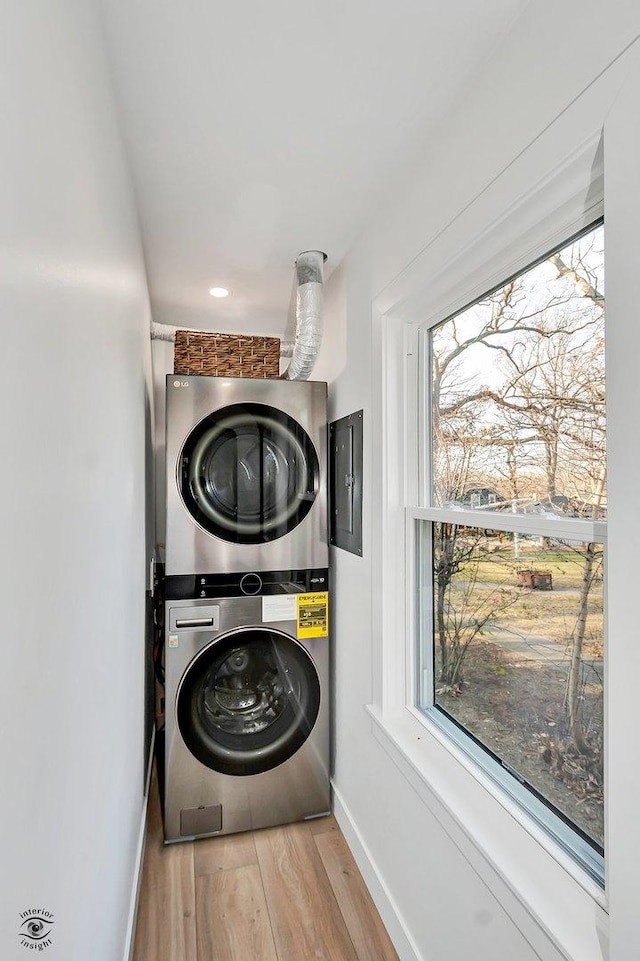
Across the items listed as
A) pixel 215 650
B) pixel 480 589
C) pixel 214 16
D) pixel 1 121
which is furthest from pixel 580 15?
pixel 215 650

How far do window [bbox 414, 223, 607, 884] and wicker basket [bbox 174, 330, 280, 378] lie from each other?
100 cm

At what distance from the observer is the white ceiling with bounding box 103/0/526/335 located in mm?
1113

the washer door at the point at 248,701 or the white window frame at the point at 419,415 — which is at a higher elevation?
the white window frame at the point at 419,415

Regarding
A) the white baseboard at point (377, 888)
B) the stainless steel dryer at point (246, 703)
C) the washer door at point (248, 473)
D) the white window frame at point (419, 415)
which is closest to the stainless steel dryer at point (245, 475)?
the washer door at point (248, 473)

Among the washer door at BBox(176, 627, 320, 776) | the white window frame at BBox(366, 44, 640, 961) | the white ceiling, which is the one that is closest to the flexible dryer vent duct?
the white ceiling

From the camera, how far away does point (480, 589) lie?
4.79ft

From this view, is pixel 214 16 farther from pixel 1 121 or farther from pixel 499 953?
pixel 499 953

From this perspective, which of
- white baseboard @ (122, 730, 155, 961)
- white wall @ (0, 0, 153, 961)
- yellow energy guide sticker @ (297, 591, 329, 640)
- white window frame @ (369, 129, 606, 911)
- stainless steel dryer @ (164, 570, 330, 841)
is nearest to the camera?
white wall @ (0, 0, 153, 961)

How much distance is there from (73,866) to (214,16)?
65.2 inches

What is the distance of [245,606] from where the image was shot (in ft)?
7.22

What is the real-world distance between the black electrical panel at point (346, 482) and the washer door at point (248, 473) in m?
0.10

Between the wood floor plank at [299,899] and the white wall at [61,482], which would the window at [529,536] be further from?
the white wall at [61,482]
